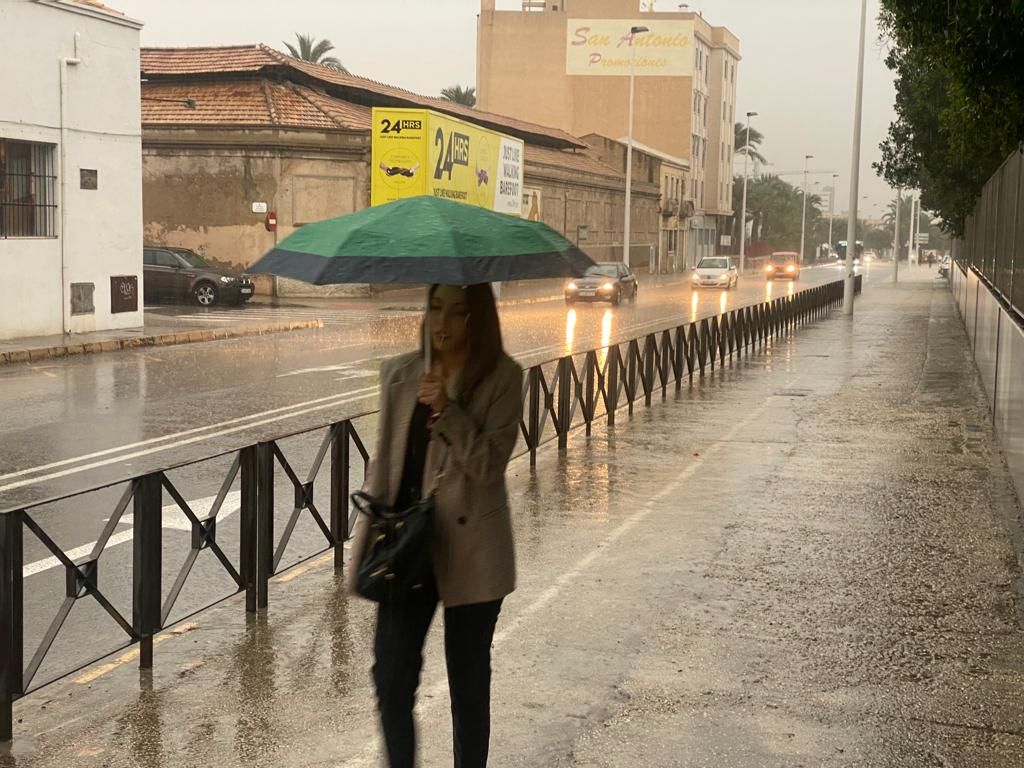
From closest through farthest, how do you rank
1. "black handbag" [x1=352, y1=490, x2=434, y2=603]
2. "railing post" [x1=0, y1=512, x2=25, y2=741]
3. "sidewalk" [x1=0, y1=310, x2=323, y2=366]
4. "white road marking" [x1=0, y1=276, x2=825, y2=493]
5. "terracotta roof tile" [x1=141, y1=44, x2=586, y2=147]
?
"black handbag" [x1=352, y1=490, x2=434, y2=603] → "railing post" [x1=0, y1=512, x2=25, y2=741] → "white road marking" [x1=0, y1=276, x2=825, y2=493] → "sidewalk" [x1=0, y1=310, x2=323, y2=366] → "terracotta roof tile" [x1=141, y1=44, x2=586, y2=147]

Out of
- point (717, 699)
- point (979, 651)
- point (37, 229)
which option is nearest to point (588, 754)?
point (717, 699)

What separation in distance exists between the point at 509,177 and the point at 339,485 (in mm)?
37063

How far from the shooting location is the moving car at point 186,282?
1328 inches

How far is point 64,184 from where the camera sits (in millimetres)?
23484

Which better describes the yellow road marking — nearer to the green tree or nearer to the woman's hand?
the woman's hand

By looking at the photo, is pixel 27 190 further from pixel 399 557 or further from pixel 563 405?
pixel 399 557

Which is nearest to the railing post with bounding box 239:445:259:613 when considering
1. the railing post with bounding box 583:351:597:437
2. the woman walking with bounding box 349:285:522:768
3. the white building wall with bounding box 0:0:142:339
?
the woman walking with bounding box 349:285:522:768

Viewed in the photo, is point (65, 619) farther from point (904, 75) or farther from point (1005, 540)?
point (904, 75)

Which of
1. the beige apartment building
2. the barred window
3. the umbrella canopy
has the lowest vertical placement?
the umbrella canopy

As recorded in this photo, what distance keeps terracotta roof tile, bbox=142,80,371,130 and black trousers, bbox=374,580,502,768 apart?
3600cm

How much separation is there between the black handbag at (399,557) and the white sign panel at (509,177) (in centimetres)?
3838

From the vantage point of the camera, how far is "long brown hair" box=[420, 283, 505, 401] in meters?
3.90

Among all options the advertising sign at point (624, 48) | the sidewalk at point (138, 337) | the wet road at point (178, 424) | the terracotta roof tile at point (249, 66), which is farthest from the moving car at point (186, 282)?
the advertising sign at point (624, 48)

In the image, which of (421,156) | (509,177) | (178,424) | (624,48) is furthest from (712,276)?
(178,424)
